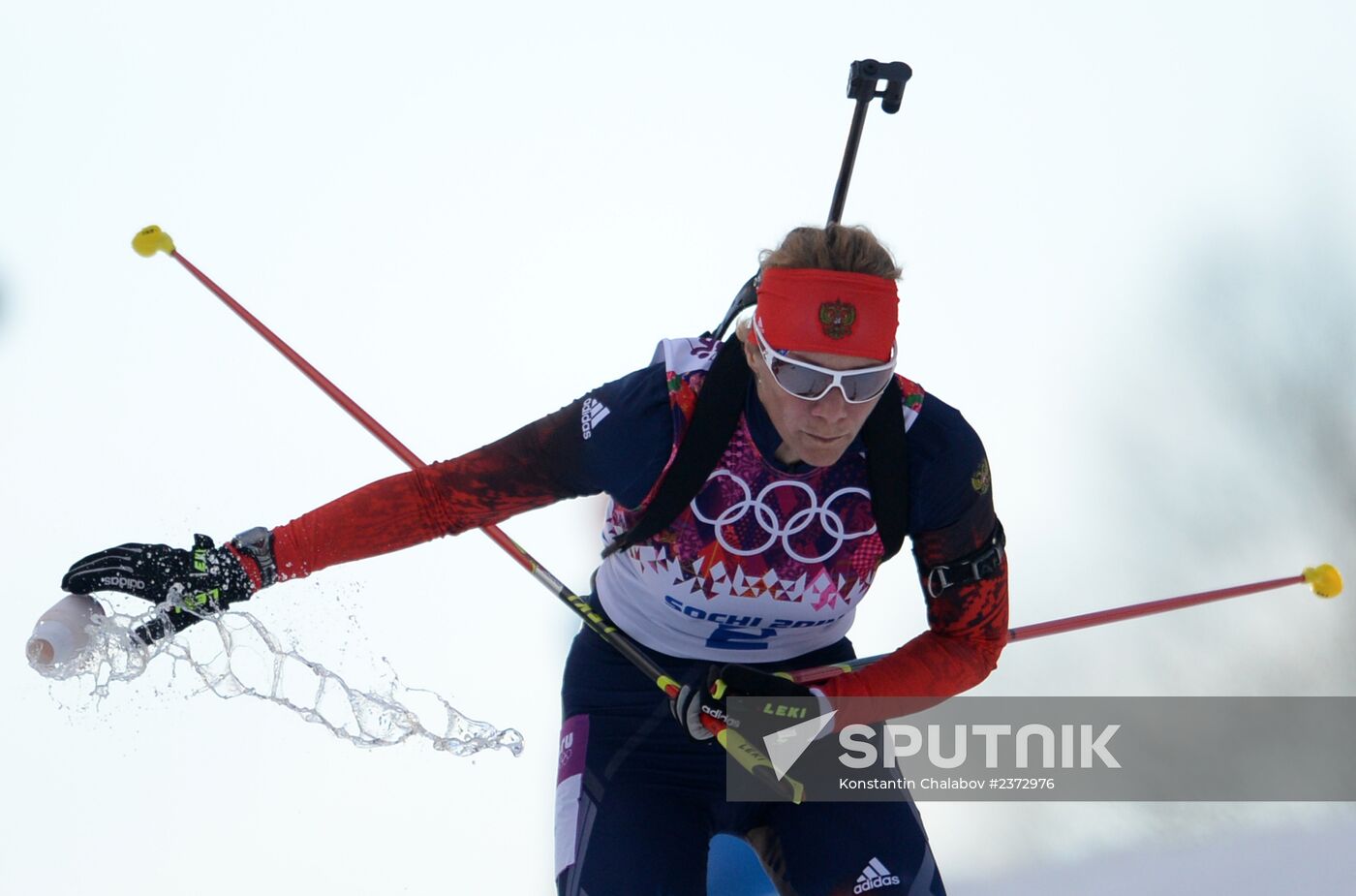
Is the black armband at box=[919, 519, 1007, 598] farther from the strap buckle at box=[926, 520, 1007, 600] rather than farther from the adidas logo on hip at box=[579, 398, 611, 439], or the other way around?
the adidas logo on hip at box=[579, 398, 611, 439]

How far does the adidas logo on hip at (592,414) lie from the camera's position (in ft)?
5.87

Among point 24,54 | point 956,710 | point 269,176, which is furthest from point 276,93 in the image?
point 956,710

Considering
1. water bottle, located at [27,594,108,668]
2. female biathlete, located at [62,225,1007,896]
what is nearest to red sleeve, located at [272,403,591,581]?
female biathlete, located at [62,225,1007,896]

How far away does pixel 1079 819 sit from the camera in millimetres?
3270

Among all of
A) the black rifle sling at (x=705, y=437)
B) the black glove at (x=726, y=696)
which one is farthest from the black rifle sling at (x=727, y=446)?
the black glove at (x=726, y=696)

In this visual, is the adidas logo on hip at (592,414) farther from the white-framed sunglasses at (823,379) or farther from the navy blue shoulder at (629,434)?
the white-framed sunglasses at (823,379)

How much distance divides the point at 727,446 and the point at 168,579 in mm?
710

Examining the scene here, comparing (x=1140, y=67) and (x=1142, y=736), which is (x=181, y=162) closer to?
(x=1140, y=67)

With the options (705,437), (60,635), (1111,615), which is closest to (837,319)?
(705,437)

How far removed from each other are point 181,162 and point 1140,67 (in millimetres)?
2392

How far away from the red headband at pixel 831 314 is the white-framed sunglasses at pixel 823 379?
0.6 inches

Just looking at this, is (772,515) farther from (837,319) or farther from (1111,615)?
(1111,615)

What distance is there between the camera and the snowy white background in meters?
3.08

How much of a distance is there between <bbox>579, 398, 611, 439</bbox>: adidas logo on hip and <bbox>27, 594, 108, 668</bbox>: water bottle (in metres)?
0.65
